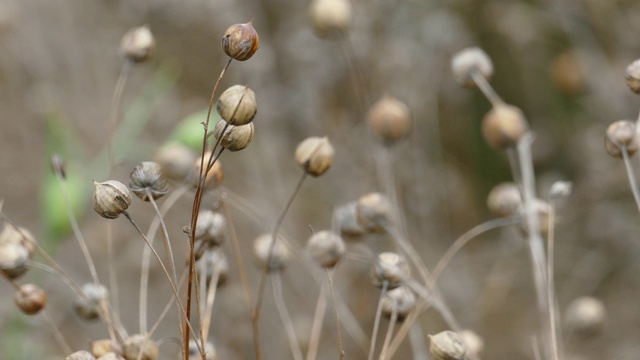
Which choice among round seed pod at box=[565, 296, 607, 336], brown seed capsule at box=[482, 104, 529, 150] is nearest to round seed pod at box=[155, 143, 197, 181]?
brown seed capsule at box=[482, 104, 529, 150]

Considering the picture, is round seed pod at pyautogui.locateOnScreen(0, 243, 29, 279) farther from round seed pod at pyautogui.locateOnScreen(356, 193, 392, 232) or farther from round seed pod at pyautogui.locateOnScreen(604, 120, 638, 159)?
round seed pod at pyautogui.locateOnScreen(604, 120, 638, 159)

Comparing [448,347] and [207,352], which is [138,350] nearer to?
[207,352]

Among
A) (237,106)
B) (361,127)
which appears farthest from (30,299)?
(361,127)

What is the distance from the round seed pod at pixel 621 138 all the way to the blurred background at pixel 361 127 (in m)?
0.71

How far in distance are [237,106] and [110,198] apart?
0.35ft

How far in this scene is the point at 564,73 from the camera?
→ 157cm

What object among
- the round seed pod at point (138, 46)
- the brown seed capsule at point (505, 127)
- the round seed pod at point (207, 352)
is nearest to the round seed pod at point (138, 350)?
the round seed pod at point (207, 352)

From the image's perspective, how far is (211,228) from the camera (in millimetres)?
675

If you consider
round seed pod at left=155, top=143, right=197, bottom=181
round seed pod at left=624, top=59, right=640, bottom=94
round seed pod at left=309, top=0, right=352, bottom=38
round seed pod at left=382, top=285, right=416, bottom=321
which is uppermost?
round seed pod at left=309, top=0, right=352, bottom=38

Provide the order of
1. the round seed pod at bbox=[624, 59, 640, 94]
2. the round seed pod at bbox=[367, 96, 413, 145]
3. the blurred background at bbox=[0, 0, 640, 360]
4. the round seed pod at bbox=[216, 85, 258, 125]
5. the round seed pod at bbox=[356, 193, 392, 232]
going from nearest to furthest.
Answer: the round seed pod at bbox=[216, 85, 258, 125] < the round seed pod at bbox=[624, 59, 640, 94] < the round seed pod at bbox=[356, 193, 392, 232] < the round seed pod at bbox=[367, 96, 413, 145] < the blurred background at bbox=[0, 0, 640, 360]

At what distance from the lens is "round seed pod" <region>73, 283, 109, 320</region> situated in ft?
2.25

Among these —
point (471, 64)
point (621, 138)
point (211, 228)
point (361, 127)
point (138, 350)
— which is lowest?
point (138, 350)

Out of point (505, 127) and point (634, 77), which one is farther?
point (505, 127)

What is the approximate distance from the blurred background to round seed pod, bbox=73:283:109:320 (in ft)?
2.01
